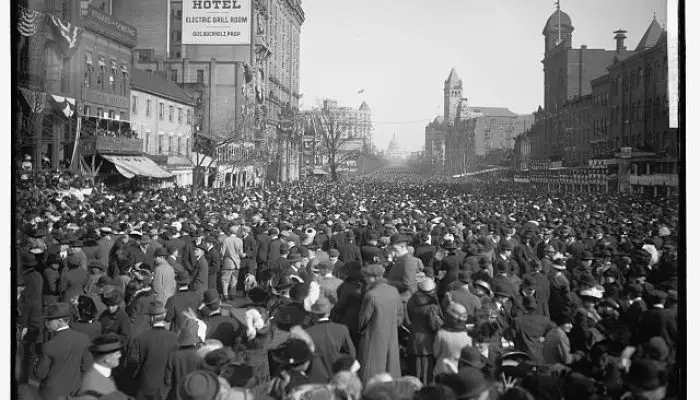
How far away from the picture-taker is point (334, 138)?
1938 cm

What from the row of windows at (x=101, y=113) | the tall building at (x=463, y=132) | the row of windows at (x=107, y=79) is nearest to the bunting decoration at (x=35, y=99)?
the row of windows at (x=101, y=113)

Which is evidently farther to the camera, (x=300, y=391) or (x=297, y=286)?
(x=297, y=286)

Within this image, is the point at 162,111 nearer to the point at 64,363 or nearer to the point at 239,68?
the point at 239,68

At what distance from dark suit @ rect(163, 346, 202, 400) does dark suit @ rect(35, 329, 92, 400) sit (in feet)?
3.26

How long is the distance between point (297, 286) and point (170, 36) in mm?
9310

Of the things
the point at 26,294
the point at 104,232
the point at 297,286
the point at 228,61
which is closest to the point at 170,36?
the point at 228,61

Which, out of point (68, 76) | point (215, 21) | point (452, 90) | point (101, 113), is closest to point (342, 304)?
point (452, 90)

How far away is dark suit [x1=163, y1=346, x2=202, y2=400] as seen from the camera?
22.0 ft

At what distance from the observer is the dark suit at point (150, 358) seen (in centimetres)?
720

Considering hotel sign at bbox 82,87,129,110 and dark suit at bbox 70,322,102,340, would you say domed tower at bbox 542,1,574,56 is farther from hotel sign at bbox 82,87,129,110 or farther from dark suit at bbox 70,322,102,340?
dark suit at bbox 70,322,102,340

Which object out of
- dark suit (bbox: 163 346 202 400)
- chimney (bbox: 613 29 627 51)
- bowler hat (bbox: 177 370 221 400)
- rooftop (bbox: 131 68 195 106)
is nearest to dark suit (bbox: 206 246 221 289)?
dark suit (bbox: 163 346 202 400)

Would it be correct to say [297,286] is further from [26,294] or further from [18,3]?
[18,3]

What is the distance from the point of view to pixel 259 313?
766 centimetres

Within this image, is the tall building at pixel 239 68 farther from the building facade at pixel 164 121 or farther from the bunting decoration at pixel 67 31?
the bunting decoration at pixel 67 31
